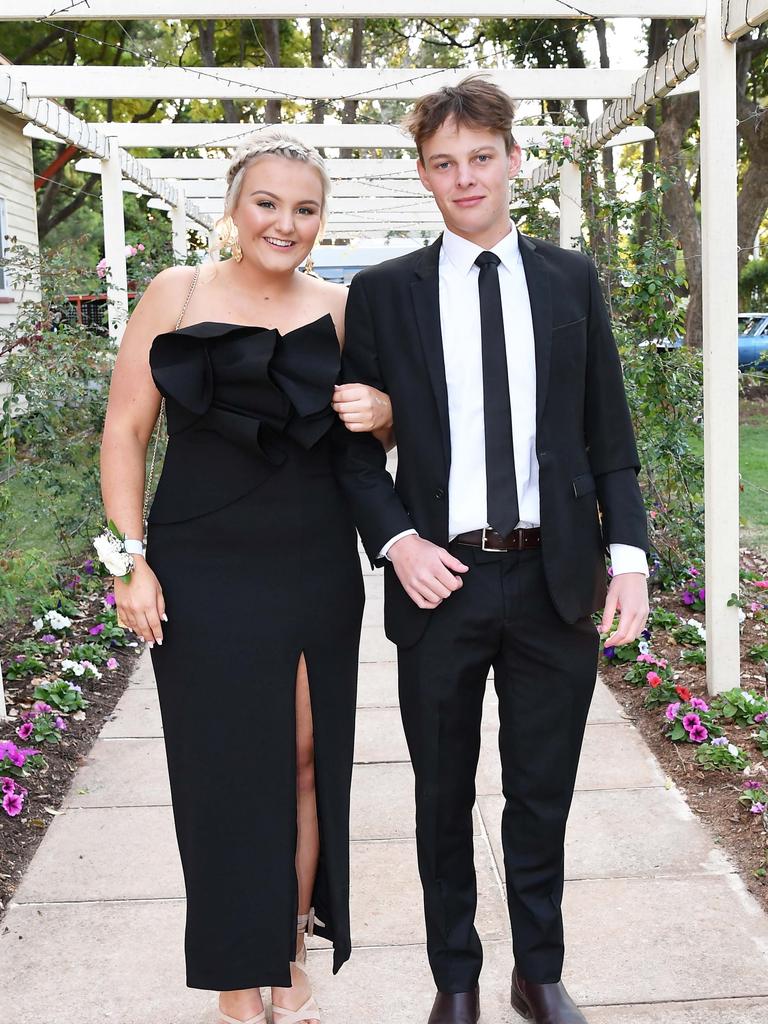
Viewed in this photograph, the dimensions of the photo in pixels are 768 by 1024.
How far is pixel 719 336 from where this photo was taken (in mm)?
4441

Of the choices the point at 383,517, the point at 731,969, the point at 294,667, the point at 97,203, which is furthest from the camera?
the point at 97,203

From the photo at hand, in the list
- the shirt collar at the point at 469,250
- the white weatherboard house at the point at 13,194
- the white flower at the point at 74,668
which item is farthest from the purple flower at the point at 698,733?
the white weatherboard house at the point at 13,194

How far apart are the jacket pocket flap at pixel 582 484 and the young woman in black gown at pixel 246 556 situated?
44 cm

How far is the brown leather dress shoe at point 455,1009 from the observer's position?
259 centimetres

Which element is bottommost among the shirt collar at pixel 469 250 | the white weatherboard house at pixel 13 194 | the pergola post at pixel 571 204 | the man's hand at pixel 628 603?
the man's hand at pixel 628 603

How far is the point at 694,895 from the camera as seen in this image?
3.27 meters

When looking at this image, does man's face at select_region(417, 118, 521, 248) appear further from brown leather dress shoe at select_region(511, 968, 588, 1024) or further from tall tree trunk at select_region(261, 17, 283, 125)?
tall tree trunk at select_region(261, 17, 283, 125)

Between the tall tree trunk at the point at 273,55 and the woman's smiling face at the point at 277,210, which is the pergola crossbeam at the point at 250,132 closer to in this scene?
the tall tree trunk at the point at 273,55

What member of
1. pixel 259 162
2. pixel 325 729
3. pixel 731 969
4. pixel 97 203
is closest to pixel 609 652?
pixel 731 969

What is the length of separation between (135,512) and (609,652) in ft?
11.3

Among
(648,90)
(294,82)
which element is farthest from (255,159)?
(294,82)

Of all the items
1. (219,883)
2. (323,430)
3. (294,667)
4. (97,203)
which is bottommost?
(219,883)

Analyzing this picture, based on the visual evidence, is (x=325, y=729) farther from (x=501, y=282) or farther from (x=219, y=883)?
(x=501, y=282)

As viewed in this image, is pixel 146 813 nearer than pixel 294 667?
No
